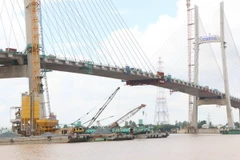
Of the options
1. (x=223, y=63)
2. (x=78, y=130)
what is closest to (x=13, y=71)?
(x=78, y=130)

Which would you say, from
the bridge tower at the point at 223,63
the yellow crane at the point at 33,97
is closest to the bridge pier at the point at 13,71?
the yellow crane at the point at 33,97

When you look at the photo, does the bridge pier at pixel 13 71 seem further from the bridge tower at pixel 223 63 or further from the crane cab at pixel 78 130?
the bridge tower at pixel 223 63

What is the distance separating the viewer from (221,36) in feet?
291

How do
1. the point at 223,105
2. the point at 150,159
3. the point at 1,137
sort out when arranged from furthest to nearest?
the point at 223,105
the point at 1,137
the point at 150,159

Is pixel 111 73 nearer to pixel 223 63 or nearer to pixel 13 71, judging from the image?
pixel 13 71

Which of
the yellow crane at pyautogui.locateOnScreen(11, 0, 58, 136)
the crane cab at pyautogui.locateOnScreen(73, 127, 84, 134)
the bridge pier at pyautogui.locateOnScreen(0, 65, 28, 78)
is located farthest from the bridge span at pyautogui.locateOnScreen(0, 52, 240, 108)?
the crane cab at pyautogui.locateOnScreen(73, 127, 84, 134)

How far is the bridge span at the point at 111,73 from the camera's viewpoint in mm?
63688

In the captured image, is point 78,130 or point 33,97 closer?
point 33,97

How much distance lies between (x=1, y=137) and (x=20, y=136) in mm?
2142

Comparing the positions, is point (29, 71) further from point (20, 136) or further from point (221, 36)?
point (221, 36)

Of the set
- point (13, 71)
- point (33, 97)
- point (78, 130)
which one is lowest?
point (78, 130)

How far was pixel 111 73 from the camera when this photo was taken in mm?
73188

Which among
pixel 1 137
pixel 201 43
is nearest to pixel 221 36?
pixel 201 43

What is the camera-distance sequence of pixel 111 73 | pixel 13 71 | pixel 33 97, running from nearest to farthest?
pixel 33 97, pixel 13 71, pixel 111 73
